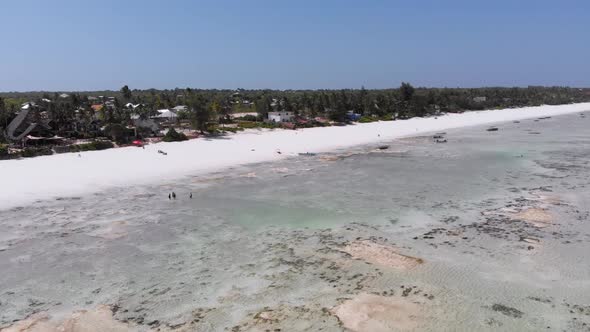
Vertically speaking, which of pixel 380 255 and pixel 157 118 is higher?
pixel 157 118

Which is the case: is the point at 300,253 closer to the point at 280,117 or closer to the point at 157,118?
the point at 157,118

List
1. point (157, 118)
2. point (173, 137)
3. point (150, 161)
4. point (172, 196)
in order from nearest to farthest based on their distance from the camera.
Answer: point (172, 196)
point (150, 161)
point (173, 137)
point (157, 118)

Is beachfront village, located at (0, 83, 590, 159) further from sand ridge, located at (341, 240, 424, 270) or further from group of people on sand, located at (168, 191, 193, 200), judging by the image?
sand ridge, located at (341, 240, 424, 270)

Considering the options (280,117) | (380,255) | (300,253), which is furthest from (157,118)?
(380,255)

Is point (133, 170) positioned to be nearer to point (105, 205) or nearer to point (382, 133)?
point (105, 205)

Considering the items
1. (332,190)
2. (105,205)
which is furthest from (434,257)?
(105,205)
